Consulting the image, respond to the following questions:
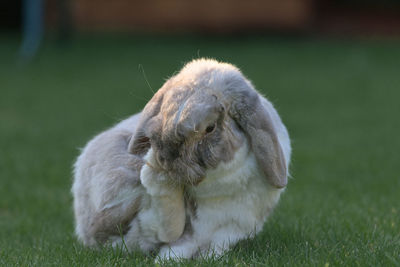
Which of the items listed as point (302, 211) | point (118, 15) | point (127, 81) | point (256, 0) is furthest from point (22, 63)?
point (302, 211)

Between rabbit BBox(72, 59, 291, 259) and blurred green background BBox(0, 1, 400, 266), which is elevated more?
rabbit BBox(72, 59, 291, 259)

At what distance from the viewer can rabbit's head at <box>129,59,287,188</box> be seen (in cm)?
304

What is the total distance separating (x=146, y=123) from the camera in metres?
3.22

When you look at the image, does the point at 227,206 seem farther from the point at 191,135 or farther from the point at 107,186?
the point at 107,186

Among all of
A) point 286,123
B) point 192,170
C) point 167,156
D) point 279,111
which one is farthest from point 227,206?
point 279,111

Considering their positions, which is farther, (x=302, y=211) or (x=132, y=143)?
(x=302, y=211)

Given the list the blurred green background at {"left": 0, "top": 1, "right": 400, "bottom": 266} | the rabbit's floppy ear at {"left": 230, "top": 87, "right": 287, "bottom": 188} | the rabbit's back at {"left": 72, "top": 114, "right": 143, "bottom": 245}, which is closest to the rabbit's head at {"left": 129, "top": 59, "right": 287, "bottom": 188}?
the rabbit's floppy ear at {"left": 230, "top": 87, "right": 287, "bottom": 188}

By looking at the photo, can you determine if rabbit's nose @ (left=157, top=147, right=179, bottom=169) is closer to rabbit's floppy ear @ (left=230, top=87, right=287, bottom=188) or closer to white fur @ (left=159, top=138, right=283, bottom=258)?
white fur @ (left=159, top=138, right=283, bottom=258)

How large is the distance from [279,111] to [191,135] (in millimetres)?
7752

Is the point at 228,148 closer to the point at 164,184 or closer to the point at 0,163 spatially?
the point at 164,184

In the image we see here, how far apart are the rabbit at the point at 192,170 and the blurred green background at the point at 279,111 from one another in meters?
0.17

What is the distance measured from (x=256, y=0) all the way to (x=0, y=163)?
13.8 meters

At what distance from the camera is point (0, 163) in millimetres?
7211

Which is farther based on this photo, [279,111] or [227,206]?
[279,111]
